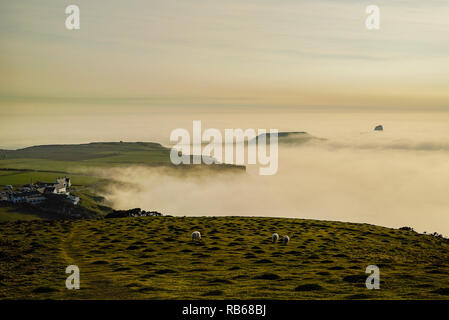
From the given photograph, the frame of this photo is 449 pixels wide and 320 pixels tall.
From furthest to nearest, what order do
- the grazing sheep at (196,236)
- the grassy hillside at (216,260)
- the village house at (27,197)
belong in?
the village house at (27,197) → the grazing sheep at (196,236) → the grassy hillside at (216,260)

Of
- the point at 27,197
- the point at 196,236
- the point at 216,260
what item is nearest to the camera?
the point at 216,260

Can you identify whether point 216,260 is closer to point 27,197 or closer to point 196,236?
point 196,236

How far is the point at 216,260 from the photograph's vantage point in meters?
38.2

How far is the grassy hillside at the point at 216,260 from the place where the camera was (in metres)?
26.0

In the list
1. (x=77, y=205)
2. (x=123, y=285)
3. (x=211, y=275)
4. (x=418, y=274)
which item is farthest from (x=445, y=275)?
(x=77, y=205)

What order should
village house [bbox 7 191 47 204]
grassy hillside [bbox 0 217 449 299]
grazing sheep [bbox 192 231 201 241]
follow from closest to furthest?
grassy hillside [bbox 0 217 449 299]
grazing sheep [bbox 192 231 201 241]
village house [bbox 7 191 47 204]

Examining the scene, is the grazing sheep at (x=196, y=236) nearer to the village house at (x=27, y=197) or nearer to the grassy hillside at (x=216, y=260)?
the grassy hillside at (x=216, y=260)

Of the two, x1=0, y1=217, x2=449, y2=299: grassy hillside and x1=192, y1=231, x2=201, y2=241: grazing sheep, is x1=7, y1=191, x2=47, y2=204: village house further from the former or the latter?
x1=192, y1=231, x2=201, y2=241: grazing sheep

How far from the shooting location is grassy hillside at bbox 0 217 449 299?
1025 inches

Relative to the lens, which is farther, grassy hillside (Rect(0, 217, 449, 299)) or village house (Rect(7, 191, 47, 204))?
village house (Rect(7, 191, 47, 204))

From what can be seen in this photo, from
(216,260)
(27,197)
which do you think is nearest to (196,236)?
(216,260)

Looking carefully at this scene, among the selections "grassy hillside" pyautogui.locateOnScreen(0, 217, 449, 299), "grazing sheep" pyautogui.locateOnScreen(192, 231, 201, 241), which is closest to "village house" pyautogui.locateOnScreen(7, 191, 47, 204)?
"grassy hillside" pyautogui.locateOnScreen(0, 217, 449, 299)

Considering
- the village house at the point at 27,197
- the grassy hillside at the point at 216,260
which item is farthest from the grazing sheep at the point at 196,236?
the village house at the point at 27,197

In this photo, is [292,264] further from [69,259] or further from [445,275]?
[69,259]
